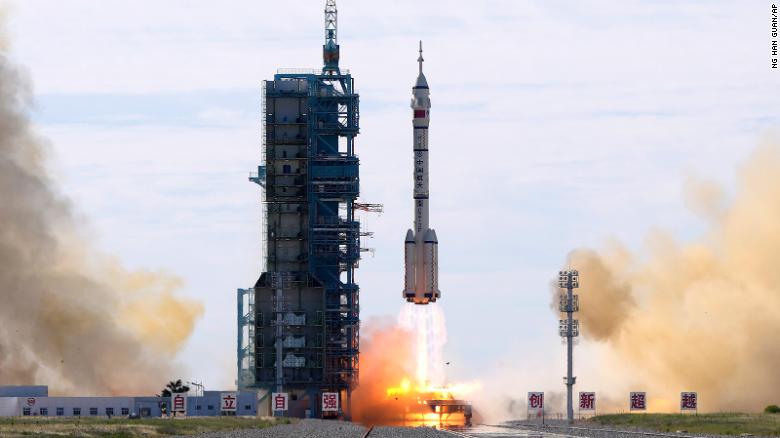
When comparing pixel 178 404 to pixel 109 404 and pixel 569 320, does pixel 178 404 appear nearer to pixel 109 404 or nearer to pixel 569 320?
pixel 109 404

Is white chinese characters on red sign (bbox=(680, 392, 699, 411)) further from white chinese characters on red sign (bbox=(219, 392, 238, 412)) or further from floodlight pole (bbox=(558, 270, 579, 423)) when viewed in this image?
white chinese characters on red sign (bbox=(219, 392, 238, 412))

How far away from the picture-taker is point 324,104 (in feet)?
550

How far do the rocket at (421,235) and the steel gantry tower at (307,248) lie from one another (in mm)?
14908

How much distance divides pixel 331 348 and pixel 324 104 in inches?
898

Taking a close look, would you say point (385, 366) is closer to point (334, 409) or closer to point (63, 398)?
point (334, 409)

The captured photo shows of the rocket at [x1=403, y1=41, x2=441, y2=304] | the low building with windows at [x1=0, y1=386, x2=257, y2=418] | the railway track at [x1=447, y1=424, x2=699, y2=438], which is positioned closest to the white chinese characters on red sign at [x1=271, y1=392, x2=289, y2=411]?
the low building with windows at [x1=0, y1=386, x2=257, y2=418]

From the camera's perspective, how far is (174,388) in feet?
575

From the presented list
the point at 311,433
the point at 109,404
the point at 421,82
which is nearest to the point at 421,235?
the point at 421,82

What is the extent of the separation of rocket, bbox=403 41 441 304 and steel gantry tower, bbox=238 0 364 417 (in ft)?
48.9

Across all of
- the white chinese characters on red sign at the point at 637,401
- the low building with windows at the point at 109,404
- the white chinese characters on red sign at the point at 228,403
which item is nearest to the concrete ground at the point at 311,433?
the white chinese characters on red sign at the point at 228,403

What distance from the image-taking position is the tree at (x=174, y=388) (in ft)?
566

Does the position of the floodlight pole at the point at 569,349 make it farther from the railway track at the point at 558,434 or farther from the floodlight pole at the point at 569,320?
the railway track at the point at 558,434

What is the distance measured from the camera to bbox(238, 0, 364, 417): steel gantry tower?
16638 centimetres

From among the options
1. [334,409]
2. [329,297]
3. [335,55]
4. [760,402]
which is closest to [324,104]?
[335,55]
